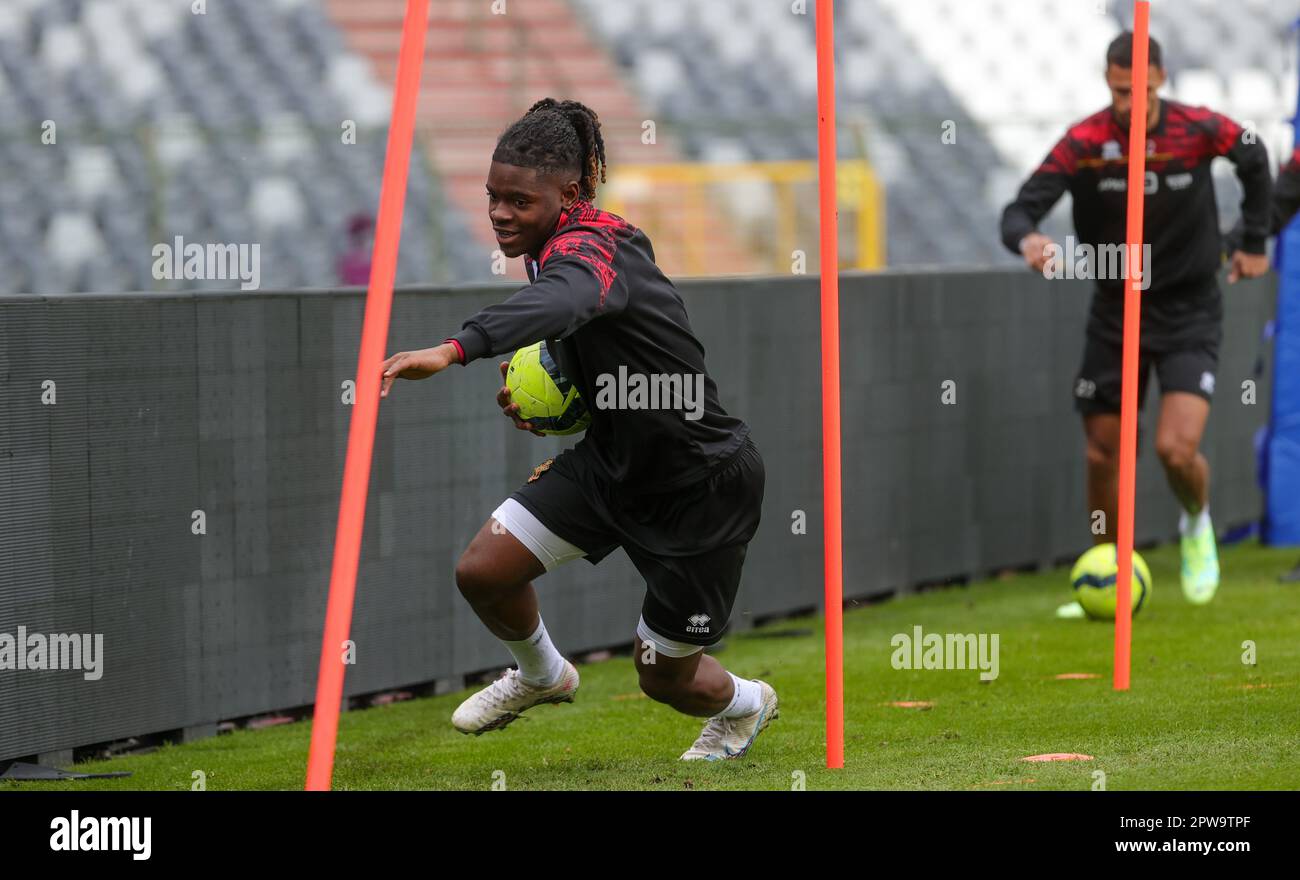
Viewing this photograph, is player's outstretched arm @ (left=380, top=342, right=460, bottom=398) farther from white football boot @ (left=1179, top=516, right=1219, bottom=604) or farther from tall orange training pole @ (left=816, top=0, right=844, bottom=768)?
white football boot @ (left=1179, top=516, right=1219, bottom=604)

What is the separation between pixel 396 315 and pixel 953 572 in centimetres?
465

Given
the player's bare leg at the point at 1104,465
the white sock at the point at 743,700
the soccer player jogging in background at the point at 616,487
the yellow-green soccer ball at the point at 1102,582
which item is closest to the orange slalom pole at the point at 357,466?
the soccer player jogging in background at the point at 616,487

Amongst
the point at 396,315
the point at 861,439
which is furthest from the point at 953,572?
the point at 396,315

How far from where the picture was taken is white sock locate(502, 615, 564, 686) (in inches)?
245

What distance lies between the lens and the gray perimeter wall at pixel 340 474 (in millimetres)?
6785

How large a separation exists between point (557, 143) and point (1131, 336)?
2909 millimetres

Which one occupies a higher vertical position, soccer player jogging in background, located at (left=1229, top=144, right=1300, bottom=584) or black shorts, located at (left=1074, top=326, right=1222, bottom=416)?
soccer player jogging in background, located at (left=1229, top=144, right=1300, bottom=584)

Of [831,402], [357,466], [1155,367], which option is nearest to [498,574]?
[831,402]

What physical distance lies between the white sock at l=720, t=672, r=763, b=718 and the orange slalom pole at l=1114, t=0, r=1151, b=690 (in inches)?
64.2

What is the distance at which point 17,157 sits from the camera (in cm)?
1261

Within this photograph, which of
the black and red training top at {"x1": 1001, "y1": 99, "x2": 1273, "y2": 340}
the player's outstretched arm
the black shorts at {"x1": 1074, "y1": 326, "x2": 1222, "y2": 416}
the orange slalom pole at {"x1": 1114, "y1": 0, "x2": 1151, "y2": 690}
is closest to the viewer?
the player's outstretched arm

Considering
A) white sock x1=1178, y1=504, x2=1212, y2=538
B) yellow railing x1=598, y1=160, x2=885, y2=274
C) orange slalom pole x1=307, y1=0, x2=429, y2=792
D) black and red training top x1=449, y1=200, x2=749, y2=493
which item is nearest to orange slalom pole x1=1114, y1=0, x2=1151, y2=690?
black and red training top x1=449, y1=200, x2=749, y2=493
